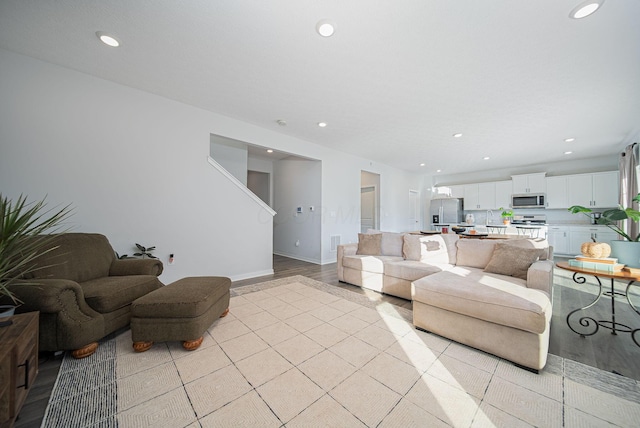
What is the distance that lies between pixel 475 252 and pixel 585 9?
2.37 metres

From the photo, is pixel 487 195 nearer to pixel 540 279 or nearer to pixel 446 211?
pixel 446 211

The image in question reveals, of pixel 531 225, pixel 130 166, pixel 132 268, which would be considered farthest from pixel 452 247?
pixel 531 225

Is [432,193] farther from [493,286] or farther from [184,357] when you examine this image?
[184,357]

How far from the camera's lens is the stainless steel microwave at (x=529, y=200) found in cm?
628

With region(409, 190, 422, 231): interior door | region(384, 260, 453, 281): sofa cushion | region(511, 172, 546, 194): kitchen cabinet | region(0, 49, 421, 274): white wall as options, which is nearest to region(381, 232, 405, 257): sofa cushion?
region(384, 260, 453, 281): sofa cushion

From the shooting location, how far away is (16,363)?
3.68 ft

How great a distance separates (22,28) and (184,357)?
3186 mm

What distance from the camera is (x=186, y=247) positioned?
3314mm

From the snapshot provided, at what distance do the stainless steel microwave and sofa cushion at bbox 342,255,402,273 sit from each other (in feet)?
18.8

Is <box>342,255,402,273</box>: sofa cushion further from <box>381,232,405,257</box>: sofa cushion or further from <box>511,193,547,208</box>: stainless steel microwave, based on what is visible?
<box>511,193,547,208</box>: stainless steel microwave

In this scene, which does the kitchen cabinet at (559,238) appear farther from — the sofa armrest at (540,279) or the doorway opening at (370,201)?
the sofa armrest at (540,279)

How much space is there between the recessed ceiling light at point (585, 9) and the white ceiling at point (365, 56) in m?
0.04

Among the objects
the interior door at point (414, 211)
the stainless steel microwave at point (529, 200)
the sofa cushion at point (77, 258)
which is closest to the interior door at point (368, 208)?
the interior door at point (414, 211)

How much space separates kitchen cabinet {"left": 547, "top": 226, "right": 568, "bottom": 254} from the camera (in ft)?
19.3
